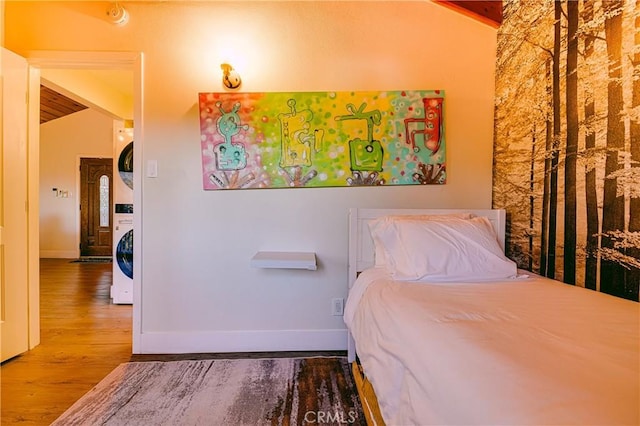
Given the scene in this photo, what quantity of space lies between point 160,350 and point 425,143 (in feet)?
7.58

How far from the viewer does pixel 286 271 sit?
2.08 metres

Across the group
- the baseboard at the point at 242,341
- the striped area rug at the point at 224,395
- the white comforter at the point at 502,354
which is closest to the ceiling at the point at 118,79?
the white comforter at the point at 502,354

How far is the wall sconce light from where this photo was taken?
1.95 m

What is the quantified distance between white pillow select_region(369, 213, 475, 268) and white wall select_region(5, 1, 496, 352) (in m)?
0.29

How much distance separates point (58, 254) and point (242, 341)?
6.16 meters

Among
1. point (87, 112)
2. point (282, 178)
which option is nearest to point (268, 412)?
point (282, 178)

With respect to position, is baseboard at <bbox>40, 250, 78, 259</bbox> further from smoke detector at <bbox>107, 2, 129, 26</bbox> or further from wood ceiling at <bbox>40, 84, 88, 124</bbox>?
smoke detector at <bbox>107, 2, 129, 26</bbox>

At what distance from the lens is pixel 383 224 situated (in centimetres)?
172

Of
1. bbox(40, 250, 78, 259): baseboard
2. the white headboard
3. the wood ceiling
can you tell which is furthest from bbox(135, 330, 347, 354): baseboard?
bbox(40, 250, 78, 259): baseboard

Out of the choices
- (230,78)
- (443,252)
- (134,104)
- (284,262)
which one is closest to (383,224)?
(443,252)

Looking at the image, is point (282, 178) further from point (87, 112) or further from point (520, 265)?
point (87, 112)

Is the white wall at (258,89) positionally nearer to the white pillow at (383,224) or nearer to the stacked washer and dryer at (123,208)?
the white pillow at (383,224)

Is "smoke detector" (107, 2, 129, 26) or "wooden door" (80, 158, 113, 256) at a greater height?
"smoke detector" (107, 2, 129, 26)

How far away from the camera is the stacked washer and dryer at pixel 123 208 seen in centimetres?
316
